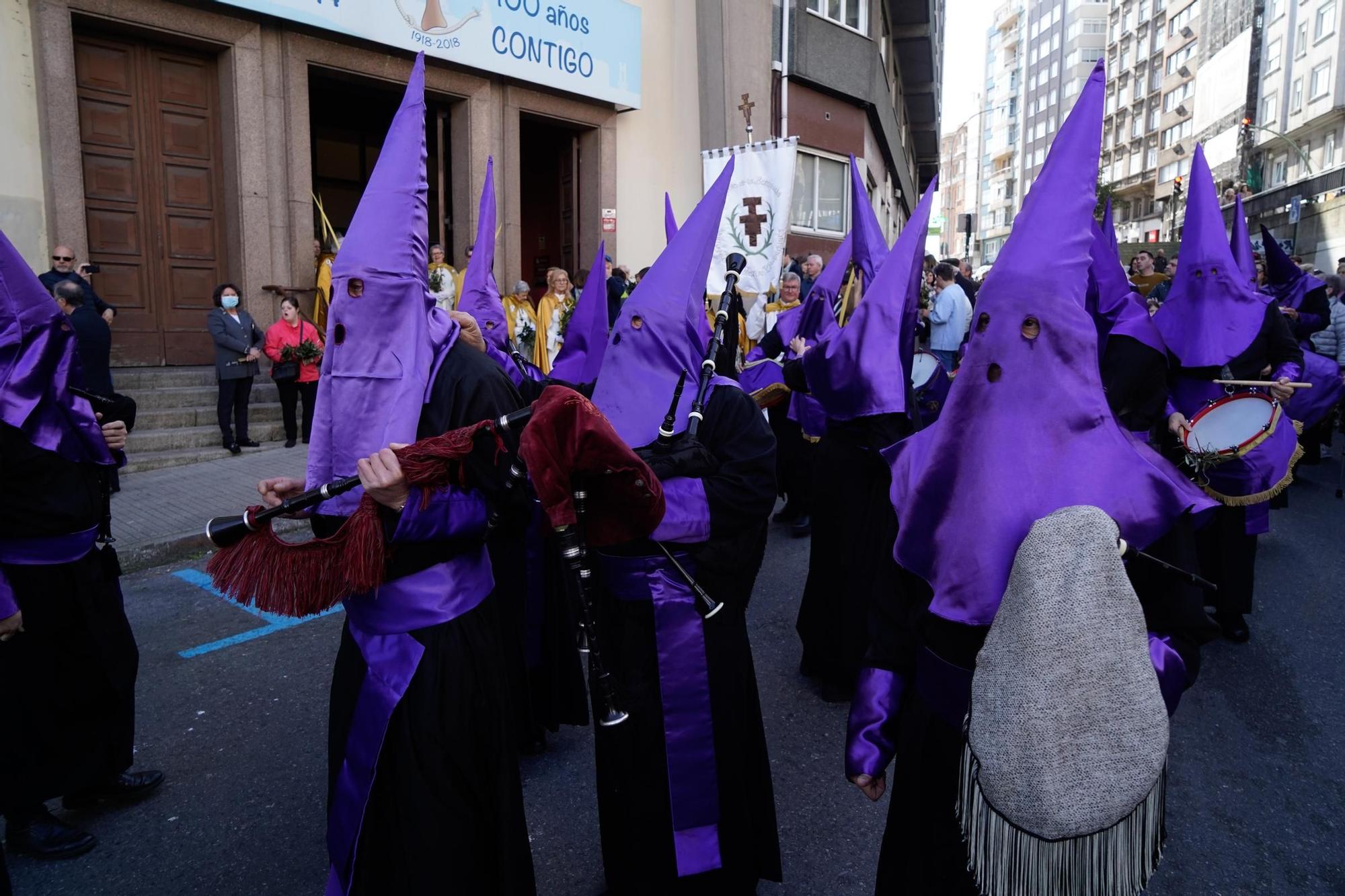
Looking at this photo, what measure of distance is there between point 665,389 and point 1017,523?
4.36 ft

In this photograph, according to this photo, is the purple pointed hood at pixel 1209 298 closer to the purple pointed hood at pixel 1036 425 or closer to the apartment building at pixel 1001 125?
the purple pointed hood at pixel 1036 425

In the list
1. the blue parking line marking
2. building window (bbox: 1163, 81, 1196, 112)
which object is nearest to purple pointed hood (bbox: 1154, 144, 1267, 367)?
the blue parking line marking

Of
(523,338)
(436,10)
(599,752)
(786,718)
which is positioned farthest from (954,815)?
(436,10)

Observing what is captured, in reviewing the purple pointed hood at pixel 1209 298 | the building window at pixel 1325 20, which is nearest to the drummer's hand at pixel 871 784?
the purple pointed hood at pixel 1209 298

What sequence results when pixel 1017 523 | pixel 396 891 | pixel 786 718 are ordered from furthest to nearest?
pixel 786 718
pixel 396 891
pixel 1017 523

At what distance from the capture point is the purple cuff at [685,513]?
258cm

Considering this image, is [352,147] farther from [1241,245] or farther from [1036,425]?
[1036,425]

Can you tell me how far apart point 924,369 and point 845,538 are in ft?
5.81

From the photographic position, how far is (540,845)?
321cm

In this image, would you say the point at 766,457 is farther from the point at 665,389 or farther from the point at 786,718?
the point at 786,718

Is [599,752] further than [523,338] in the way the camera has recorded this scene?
No

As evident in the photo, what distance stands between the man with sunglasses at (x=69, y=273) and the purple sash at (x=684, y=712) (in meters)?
7.94

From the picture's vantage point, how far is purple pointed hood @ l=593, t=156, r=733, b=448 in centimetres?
281

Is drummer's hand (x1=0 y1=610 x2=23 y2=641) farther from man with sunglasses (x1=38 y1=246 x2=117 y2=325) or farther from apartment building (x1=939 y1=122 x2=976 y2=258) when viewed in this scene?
apartment building (x1=939 y1=122 x2=976 y2=258)
